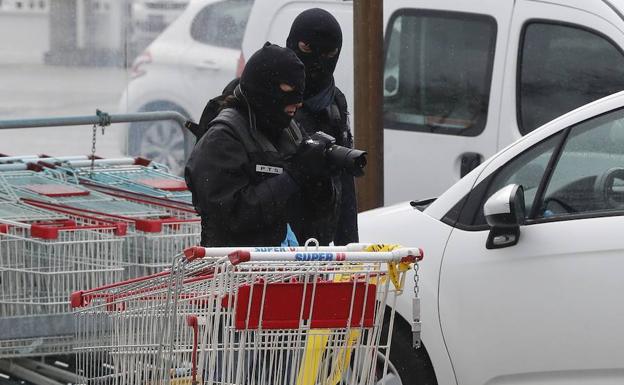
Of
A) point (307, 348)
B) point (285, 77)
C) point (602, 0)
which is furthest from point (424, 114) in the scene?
point (307, 348)

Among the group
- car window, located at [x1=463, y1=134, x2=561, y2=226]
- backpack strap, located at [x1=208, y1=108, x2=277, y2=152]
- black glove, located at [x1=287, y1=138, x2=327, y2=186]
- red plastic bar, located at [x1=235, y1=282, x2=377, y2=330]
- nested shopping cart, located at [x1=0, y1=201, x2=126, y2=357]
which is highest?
backpack strap, located at [x1=208, y1=108, x2=277, y2=152]

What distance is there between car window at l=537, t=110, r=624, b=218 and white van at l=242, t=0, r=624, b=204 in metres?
2.76

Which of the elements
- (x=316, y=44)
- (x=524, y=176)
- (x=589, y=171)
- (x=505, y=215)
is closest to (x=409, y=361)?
(x=505, y=215)

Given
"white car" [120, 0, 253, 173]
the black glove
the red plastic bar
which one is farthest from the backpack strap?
"white car" [120, 0, 253, 173]

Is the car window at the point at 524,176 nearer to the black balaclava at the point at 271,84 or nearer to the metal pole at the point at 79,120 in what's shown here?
the black balaclava at the point at 271,84

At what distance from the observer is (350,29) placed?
9.50 m

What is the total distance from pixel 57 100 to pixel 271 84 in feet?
38.4

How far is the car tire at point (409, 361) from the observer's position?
5.91 metres

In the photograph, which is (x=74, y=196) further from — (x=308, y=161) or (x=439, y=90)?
(x=439, y=90)

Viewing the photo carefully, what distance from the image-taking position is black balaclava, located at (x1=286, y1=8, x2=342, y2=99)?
5926 mm

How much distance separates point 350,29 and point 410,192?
3.97ft

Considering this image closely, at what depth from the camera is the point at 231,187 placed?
15.8 feet

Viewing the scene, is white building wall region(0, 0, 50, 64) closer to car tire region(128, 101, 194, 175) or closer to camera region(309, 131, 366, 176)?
car tire region(128, 101, 194, 175)

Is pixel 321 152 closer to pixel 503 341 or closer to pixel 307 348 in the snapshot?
pixel 307 348
